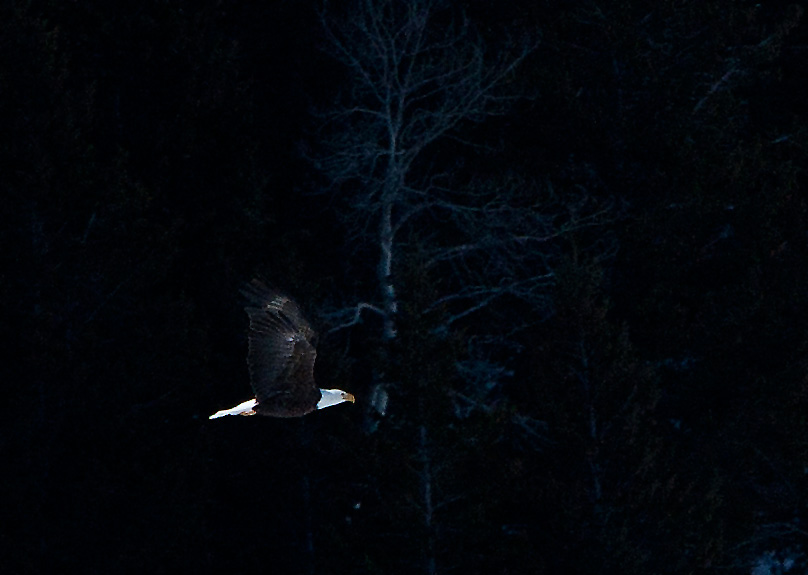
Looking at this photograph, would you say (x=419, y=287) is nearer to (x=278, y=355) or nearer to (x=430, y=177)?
(x=278, y=355)

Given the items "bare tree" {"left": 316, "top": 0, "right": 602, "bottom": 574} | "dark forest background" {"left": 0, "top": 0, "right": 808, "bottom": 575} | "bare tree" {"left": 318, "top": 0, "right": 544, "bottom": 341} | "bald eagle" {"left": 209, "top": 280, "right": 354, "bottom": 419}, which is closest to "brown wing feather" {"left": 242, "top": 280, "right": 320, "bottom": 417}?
"bald eagle" {"left": 209, "top": 280, "right": 354, "bottom": 419}

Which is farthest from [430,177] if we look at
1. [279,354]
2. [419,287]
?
[279,354]

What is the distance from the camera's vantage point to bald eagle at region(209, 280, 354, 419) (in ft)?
40.3

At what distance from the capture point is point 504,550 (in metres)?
16.8

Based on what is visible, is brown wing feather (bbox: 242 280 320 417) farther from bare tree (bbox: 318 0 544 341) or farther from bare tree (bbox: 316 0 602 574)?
bare tree (bbox: 318 0 544 341)

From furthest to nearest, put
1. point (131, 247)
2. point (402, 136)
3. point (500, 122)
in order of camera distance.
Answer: point (500, 122)
point (402, 136)
point (131, 247)

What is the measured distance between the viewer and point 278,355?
12.4 m

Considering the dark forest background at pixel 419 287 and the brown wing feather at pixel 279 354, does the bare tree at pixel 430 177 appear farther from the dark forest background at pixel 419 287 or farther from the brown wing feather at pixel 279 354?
the brown wing feather at pixel 279 354

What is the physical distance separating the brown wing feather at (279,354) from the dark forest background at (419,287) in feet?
12.3

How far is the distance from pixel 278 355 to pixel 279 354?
0.01 metres

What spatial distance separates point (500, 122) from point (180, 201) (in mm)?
4847

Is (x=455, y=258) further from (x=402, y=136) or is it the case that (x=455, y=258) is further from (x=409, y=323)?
(x=409, y=323)

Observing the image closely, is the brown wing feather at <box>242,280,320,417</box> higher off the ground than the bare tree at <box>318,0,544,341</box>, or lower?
lower

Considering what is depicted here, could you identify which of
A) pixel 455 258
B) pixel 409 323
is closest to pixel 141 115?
pixel 455 258
